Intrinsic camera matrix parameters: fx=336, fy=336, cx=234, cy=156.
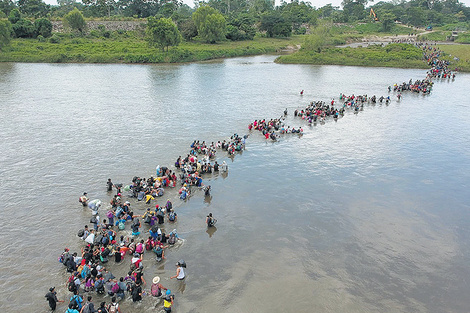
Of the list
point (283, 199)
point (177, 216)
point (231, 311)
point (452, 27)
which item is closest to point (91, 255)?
point (177, 216)

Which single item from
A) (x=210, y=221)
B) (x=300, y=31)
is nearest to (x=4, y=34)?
(x=210, y=221)

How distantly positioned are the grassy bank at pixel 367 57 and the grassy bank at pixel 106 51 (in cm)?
1791

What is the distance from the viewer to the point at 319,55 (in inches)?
3007

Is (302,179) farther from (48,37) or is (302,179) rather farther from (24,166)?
(48,37)

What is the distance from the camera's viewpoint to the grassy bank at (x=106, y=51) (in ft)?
225

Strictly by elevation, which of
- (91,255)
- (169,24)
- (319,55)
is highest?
(169,24)

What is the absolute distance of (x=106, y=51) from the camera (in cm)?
7406

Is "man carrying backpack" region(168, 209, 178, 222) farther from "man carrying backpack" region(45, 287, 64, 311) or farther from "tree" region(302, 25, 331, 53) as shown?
"tree" region(302, 25, 331, 53)

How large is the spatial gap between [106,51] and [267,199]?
6708 cm

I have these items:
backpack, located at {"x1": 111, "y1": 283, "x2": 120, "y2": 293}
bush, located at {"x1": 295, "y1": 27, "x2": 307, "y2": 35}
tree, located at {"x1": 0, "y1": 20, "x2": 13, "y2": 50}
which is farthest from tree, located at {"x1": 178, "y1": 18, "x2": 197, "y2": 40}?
backpack, located at {"x1": 111, "y1": 283, "x2": 120, "y2": 293}

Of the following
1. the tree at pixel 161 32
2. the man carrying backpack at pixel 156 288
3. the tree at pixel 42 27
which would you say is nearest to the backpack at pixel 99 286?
the man carrying backpack at pixel 156 288

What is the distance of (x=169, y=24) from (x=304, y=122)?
47.1 meters

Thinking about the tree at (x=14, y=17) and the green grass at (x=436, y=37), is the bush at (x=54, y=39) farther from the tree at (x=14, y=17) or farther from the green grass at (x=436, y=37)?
the green grass at (x=436, y=37)

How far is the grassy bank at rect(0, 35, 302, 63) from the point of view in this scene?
225 feet
